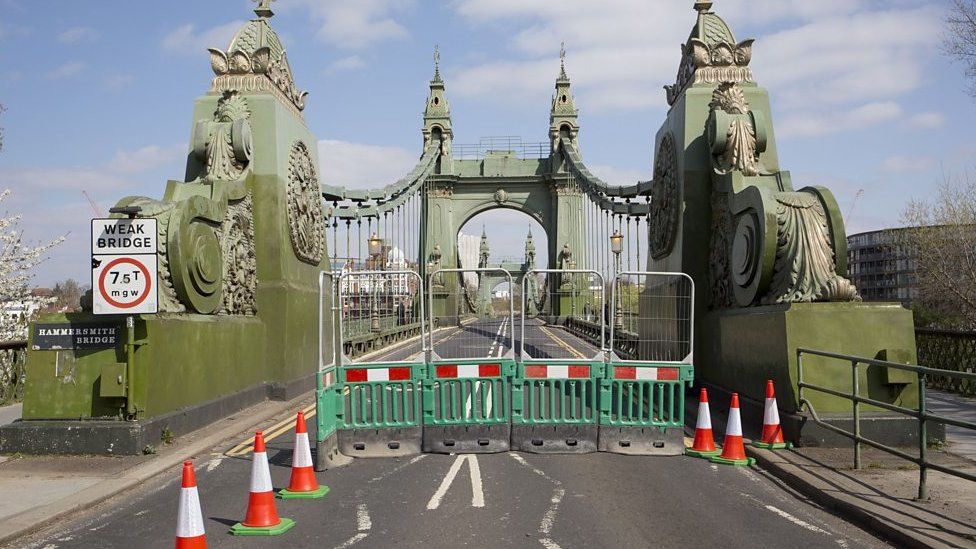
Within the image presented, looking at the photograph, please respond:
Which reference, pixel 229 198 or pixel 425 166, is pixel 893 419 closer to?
pixel 229 198

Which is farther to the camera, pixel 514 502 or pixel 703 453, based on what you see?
pixel 703 453

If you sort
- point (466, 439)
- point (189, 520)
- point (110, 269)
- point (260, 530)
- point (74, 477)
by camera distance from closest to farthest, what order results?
1. point (189, 520)
2. point (260, 530)
3. point (74, 477)
4. point (110, 269)
5. point (466, 439)

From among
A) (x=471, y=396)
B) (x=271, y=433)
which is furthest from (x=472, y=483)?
(x=271, y=433)

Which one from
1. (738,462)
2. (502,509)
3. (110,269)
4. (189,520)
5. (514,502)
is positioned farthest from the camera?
(110,269)

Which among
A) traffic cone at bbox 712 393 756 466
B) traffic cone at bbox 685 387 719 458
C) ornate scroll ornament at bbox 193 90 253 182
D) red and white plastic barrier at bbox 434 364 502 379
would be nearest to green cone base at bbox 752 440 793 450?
traffic cone at bbox 712 393 756 466

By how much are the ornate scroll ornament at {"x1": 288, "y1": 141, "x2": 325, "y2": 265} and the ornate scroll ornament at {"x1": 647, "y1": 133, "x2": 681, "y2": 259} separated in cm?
693

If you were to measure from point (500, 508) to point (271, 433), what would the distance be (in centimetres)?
526

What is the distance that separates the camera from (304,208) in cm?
1580

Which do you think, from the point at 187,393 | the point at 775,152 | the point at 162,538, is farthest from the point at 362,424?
the point at 775,152

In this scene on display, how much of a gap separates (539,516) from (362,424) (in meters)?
3.58

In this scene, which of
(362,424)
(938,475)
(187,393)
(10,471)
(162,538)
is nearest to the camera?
(162,538)

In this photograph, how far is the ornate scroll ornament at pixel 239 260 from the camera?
12.8m

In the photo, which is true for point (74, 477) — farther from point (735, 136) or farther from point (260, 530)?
point (735, 136)

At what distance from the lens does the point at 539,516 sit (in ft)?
21.5
